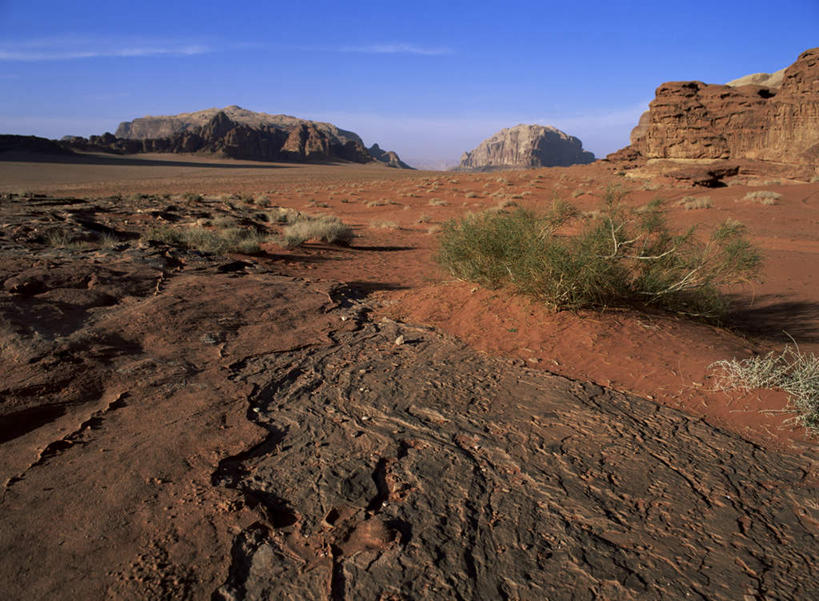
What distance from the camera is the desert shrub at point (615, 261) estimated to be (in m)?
5.29

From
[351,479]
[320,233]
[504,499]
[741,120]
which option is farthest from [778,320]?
[741,120]

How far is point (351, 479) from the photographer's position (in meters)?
2.74

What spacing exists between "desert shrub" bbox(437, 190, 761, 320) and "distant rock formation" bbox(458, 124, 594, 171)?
113015 mm

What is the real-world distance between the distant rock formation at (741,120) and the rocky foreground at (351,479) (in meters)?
26.4

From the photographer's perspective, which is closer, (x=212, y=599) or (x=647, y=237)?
(x=212, y=599)

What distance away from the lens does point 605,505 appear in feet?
8.55

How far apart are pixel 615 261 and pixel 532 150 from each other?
123 m

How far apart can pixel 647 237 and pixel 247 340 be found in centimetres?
463

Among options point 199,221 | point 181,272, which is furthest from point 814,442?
point 199,221

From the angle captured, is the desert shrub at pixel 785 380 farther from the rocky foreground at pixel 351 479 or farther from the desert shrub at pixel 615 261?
the desert shrub at pixel 615 261

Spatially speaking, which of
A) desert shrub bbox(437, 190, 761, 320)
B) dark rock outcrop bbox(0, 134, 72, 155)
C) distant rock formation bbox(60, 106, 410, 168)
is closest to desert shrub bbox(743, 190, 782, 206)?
desert shrub bbox(437, 190, 761, 320)

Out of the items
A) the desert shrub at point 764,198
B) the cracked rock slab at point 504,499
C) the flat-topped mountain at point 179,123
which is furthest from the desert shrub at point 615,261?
the flat-topped mountain at point 179,123

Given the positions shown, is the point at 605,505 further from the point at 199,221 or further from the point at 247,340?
the point at 199,221

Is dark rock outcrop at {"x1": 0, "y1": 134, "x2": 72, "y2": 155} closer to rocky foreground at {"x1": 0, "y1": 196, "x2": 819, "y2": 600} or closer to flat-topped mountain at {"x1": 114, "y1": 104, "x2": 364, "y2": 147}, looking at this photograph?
rocky foreground at {"x1": 0, "y1": 196, "x2": 819, "y2": 600}
